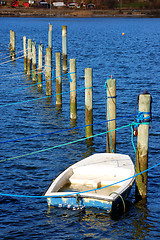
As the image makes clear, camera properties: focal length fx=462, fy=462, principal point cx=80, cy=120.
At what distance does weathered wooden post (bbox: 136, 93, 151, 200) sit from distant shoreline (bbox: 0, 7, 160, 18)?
15936cm

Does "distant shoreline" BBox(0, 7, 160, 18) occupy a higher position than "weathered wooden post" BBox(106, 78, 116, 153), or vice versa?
"distant shoreline" BBox(0, 7, 160, 18)

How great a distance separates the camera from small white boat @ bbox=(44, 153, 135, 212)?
40.7ft

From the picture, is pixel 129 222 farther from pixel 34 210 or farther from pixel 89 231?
pixel 34 210

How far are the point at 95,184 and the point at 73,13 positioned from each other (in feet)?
538

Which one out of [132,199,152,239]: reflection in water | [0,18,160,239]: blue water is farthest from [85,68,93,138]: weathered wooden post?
[132,199,152,239]: reflection in water

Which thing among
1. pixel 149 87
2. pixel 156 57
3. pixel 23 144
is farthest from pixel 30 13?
pixel 23 144

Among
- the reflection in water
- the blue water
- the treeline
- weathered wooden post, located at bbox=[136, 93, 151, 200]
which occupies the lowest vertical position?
the reflection in water

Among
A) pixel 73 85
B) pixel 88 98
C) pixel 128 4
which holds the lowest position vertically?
pixel 88 98

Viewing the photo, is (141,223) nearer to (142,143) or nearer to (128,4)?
(142,143)

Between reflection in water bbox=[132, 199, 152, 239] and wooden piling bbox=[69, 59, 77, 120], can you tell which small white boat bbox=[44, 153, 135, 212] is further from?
wooden piling bbox=[69, 59, 77, 120]

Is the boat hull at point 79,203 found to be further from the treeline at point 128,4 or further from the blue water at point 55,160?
the treeline at point 128,4

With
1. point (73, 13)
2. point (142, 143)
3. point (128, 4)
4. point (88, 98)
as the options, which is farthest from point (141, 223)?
point (128, 4)

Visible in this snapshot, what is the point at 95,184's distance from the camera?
13.3 meters

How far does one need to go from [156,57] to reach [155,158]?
114 feet
